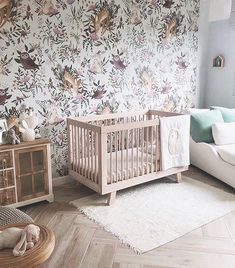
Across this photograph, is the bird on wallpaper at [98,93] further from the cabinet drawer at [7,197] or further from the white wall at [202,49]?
the white wall at [202,49]

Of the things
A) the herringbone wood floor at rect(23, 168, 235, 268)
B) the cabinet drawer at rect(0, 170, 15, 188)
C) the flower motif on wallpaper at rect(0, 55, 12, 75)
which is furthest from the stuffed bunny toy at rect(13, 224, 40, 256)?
the flower motif on wallpaper at rect(0, 55, 12, 75)

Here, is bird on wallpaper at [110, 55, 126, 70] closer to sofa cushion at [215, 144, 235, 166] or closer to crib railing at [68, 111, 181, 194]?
crib railing at [68, 111, 181, 194]

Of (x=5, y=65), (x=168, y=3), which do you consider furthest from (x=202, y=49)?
(x=5, y=65)

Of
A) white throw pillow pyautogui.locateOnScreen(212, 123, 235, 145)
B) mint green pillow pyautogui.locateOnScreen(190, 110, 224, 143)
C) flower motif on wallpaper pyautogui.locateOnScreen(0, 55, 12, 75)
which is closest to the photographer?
flower motif on wallpaper pyautogui.locateOnScreen(0, 55, 12, 75)

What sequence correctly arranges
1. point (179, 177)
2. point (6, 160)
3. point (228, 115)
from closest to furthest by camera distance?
point (6, 160), point (179, 177), point (228, 115)

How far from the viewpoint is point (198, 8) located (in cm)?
414

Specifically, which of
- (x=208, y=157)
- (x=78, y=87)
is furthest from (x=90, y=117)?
(x=208, y=157)

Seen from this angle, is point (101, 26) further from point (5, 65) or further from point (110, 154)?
point (110, 154)

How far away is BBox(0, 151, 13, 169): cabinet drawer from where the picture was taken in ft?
8.30

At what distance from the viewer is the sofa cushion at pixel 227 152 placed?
10.2ft

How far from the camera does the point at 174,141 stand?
10.4ft

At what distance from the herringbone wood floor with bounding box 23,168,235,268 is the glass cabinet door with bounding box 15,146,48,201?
208 millimetres

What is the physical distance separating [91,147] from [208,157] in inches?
59.1

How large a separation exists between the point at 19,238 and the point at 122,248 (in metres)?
0.90
